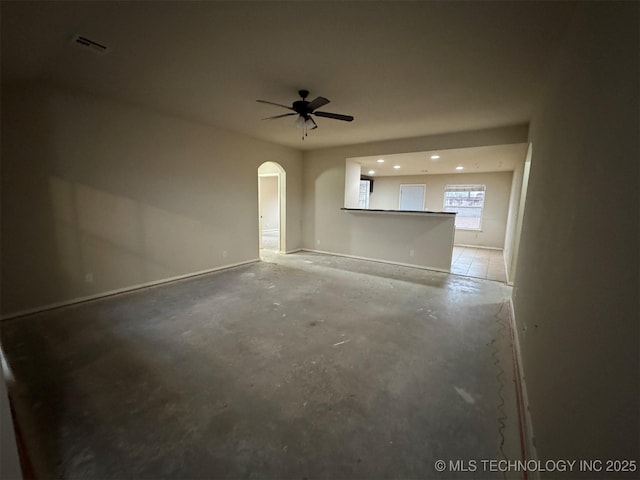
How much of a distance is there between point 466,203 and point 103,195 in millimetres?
8910

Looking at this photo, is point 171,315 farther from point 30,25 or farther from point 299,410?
point 30,25

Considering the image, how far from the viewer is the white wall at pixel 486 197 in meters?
7.56

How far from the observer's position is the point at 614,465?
654 millimetres

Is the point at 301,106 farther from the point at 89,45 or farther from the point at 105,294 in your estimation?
the point at 105,294

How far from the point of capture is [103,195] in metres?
3.42

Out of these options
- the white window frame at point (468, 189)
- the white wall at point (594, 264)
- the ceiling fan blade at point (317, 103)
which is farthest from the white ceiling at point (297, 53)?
the white window frame at point (468, 189)

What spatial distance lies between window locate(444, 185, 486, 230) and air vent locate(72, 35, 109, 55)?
8.47 metres

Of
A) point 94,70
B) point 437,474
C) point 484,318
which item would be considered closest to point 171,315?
point 94,70

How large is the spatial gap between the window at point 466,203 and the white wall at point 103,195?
6.65 metres

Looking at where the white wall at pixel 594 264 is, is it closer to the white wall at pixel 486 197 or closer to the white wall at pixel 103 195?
the white wall at pixel 103 195

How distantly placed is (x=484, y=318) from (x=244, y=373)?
2718 millimetres

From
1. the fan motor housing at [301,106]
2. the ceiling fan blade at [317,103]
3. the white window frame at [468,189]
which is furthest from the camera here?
the white window frame at [468,189]

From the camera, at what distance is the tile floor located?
4.94 metres

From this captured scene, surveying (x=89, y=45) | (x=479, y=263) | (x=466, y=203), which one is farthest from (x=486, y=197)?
(x=89, y=45)
